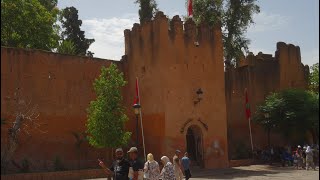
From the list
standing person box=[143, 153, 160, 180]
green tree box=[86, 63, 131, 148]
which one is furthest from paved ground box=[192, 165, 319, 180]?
standing person box=[143, 153, 160, 180]

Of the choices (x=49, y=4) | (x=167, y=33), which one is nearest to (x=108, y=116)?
(x=167, y=33)

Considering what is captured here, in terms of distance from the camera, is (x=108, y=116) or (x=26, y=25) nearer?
(x=108, y=116)

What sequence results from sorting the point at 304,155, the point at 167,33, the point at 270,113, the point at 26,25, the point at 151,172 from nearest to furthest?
the point at 151,172
the point at 167,33
the point at 304,155
the point at 270,113
the point at 26,25

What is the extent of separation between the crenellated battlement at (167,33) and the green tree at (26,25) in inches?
285

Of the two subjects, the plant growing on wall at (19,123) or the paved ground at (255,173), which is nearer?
the paved ground at (255,173)

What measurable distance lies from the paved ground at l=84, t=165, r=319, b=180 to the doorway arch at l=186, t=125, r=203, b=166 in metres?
1.32

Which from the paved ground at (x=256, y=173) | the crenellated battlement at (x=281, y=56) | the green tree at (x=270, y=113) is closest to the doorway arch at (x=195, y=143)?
the paved ground at (x=256, y=173)

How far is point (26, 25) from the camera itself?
29500mm

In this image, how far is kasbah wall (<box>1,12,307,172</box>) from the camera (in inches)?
867

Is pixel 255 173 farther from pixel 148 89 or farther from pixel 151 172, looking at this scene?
pixel 151 172

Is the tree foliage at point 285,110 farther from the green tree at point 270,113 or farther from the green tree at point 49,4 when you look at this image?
the green tree at point 49,4

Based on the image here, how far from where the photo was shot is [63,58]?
77.2 ft

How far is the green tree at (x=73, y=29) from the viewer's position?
40.6 metres

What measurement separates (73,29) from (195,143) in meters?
20.4
